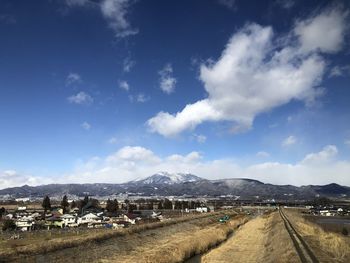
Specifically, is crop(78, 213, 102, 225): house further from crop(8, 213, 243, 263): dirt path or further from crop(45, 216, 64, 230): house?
crop(8, 213, 243, 263): dirt path

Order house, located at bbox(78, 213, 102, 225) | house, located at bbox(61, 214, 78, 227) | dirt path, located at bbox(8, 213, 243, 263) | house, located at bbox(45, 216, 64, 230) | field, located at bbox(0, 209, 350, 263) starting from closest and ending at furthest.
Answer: field, located at bbox(0, 209, 350, 263) < dirt path, located at bbox(8, 213, 243, 263) < house, located at bbox(45, 216, 64, 230) < house, located at bbox(61, 214, 78, 227) < house, located at bbox(78, 213, 102, 225)

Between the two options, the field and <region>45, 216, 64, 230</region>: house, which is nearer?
the field

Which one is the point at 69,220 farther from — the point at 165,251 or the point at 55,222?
the point at 165,251

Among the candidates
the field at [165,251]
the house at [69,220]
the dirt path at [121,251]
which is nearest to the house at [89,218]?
the house at [69,220]

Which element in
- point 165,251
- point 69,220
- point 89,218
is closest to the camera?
point 165,251

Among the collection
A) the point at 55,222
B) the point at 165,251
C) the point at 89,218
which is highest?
the point at 89,218

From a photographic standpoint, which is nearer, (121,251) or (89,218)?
(121,251)

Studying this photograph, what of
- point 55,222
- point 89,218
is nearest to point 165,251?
point 55,222

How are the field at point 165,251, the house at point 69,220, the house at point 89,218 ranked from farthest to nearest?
the house at point 89,218
the house at point 69,220
the field at point 165,251

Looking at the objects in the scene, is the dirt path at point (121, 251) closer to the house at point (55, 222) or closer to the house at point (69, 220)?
the house at point (69, 220)

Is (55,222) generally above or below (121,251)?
above

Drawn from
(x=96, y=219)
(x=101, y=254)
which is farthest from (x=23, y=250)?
(x=96, y=219)

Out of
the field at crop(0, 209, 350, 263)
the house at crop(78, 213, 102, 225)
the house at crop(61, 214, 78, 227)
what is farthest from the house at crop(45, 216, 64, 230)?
the field at crop(0, 209, 350, 263)

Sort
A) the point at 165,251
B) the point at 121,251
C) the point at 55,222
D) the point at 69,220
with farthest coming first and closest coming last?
the point at 69,220
the point at 55,222
the point at 121,251
the point at 165,251
